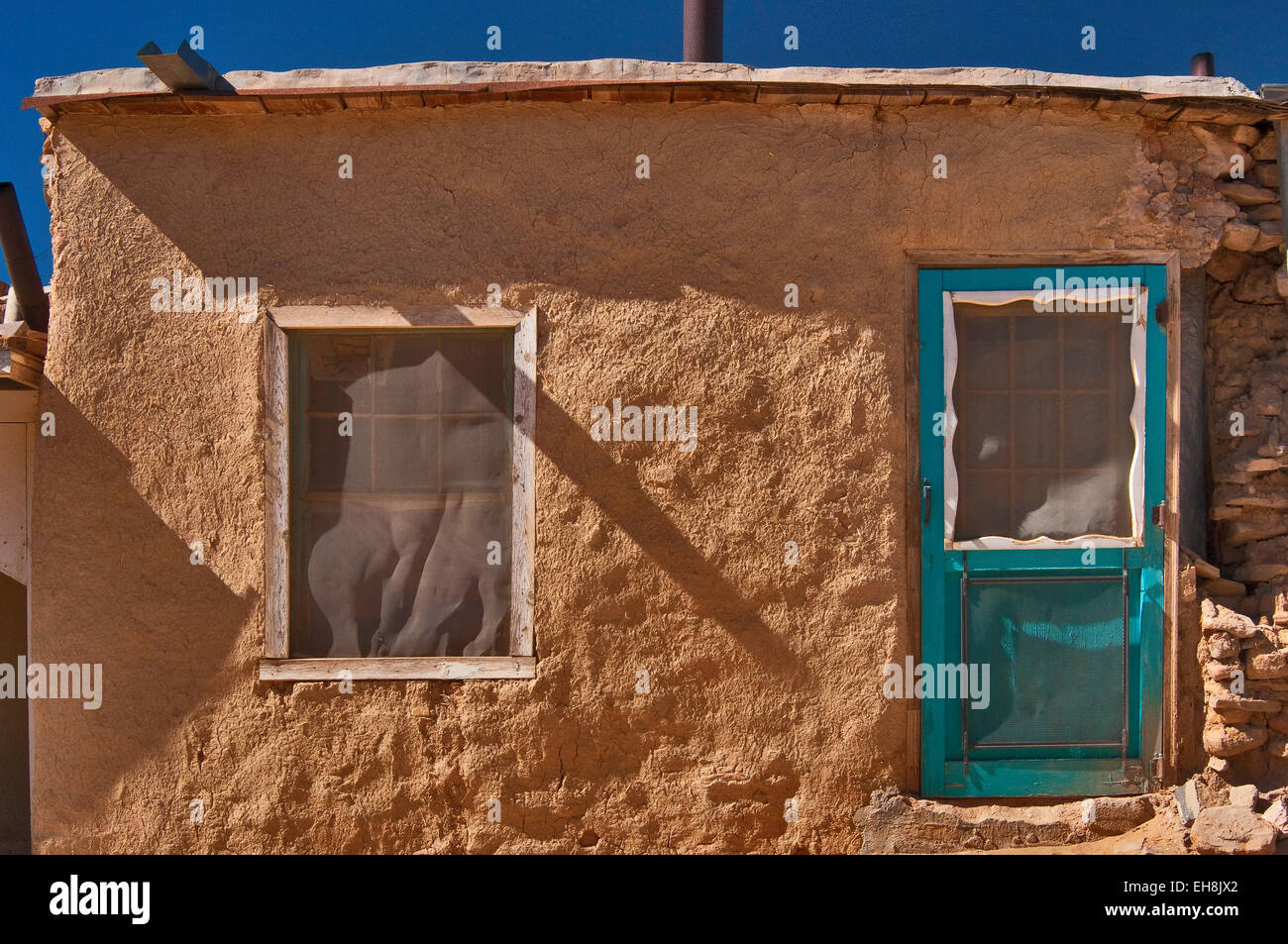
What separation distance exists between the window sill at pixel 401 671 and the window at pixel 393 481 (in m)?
0.07

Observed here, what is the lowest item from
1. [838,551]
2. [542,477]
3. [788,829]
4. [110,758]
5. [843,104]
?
[788,829]

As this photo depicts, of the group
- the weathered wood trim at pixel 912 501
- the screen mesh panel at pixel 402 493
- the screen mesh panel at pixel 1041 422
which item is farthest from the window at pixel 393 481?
the screen mesh panel at pixel 1041 422

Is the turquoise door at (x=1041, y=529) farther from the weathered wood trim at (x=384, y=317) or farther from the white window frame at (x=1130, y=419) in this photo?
Result: the weathered wood trim at (x=384, y=317)

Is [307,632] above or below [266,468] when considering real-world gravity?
below

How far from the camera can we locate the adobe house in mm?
3611

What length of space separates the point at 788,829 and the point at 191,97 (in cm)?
408

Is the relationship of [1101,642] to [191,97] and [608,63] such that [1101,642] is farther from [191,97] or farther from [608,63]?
[191,97]

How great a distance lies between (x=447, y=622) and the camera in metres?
3.72

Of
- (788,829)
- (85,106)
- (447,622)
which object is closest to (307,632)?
(447,622)

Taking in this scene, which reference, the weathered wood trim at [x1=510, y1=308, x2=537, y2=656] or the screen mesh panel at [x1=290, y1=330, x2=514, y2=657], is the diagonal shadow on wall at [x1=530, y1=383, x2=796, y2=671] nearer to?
the weathered wood trim at [x1=510, y1=308, x2=537, y2=656]

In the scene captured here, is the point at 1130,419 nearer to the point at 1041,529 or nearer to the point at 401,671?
the point at 1041,529

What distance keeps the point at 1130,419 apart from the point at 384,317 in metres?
3.31

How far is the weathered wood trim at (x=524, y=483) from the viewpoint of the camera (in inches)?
143

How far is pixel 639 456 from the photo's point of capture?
11.9ft
